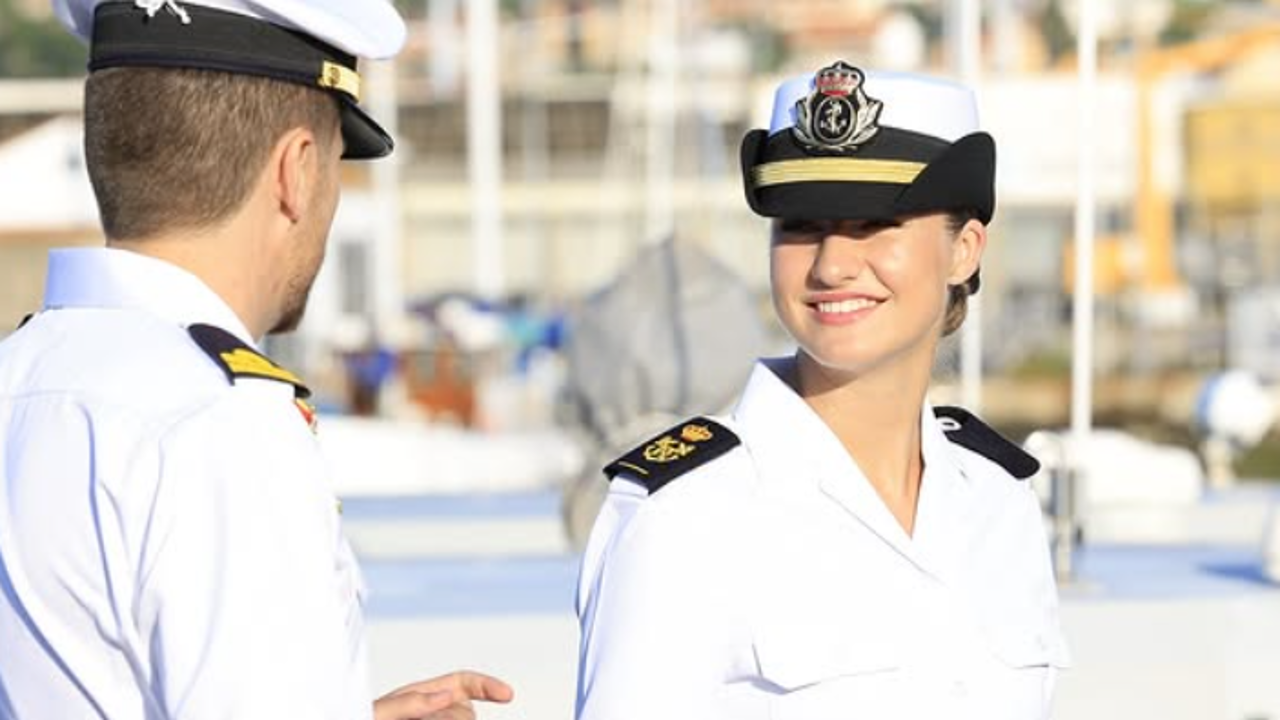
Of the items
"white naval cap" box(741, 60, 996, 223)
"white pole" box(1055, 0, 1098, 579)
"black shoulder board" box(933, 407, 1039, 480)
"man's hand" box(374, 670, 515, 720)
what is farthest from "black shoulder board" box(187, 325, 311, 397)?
"white pole" box(1055, 0, 1098, 579)

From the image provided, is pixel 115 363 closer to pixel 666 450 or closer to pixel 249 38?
pixel 249 38

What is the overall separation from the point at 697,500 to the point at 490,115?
1726 centimetres

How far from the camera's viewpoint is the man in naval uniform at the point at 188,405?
2.18 metres

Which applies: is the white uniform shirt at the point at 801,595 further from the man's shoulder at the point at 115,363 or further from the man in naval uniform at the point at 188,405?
the man's shoulder at the point at 115,363

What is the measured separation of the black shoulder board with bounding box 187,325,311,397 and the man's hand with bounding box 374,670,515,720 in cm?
37

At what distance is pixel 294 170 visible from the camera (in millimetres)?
2391

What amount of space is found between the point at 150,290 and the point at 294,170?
17cm

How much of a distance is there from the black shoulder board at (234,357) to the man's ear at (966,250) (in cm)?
94

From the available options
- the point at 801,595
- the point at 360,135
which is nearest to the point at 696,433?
the point at 801,595

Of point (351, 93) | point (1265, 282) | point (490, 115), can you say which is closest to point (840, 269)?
point (351, 93)

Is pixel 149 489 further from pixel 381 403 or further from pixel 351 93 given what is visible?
pixel 381 403

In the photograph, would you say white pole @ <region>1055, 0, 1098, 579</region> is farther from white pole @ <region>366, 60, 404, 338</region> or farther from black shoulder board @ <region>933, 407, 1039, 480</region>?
white pole @ <region>366, 60, 404, 338</region>

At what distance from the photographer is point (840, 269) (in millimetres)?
2900

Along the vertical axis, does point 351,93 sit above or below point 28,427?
above
